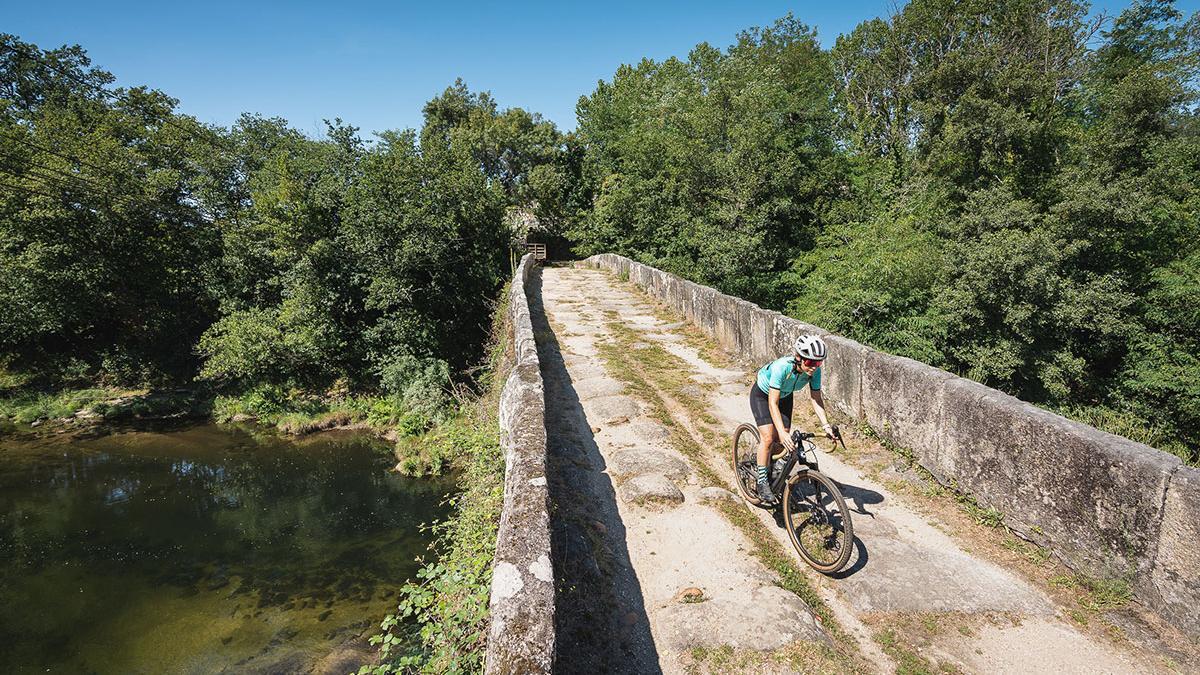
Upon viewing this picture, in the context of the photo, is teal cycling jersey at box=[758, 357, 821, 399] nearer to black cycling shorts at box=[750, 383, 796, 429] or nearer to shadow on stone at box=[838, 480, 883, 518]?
black cycling shorts at box=[750, 383, 796, 429]

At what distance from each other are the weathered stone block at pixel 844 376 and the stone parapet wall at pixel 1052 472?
18mm

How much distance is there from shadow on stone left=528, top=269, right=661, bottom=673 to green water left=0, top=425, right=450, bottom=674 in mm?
6397

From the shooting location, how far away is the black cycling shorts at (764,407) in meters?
4.69

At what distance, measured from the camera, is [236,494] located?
1574 cm

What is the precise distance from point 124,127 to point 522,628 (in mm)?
31157

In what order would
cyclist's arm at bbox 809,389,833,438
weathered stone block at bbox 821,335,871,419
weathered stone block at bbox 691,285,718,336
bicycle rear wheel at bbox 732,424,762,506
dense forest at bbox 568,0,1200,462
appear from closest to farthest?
cyclist's arm at bbox 809,389,833,438, bicycle rear wheel at bbox 732,424,762,506, weathered stone block at bbox 821,335,871,419, weathered stone block at bbox 691,285,718,336, dense forest at bbox 568,0,1200,462

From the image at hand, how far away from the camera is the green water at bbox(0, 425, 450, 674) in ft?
31.1

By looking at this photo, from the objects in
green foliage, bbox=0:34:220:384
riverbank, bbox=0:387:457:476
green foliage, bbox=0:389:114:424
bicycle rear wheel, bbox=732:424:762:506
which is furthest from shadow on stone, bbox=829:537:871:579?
green foliage, bbox=0:389:114:424

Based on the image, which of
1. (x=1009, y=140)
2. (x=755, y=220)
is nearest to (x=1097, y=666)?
(x=755, y=220)

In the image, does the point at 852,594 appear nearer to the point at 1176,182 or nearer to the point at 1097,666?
the point at 1097,666

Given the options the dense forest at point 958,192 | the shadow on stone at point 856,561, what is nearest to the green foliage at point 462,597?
the shadow on stone at point 856,561

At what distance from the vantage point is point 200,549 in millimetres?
12633

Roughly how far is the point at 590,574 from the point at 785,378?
219 cm

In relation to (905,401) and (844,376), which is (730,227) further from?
(905,401)
